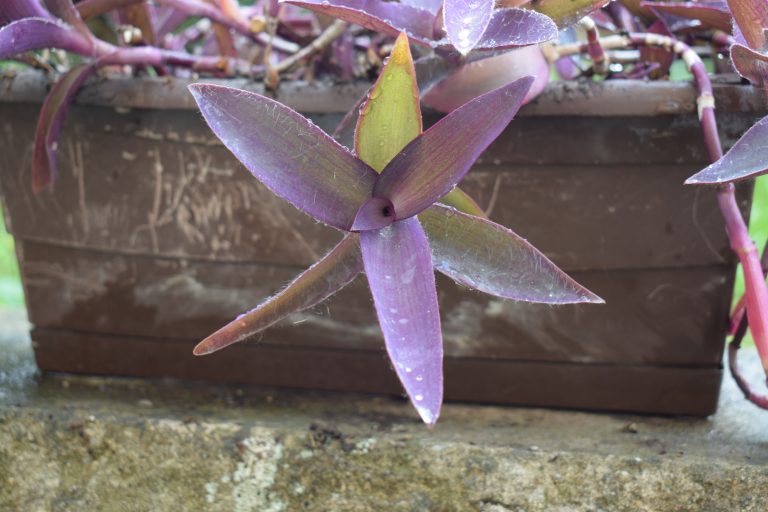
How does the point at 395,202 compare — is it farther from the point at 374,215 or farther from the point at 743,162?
the point at 743,162

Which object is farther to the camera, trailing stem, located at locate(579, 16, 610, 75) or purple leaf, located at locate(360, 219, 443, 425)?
trailing stem, located at locate(579, 16, 610, 75)

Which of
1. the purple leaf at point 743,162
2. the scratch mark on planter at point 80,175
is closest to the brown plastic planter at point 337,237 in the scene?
the scratch mark on planter at point 80,175

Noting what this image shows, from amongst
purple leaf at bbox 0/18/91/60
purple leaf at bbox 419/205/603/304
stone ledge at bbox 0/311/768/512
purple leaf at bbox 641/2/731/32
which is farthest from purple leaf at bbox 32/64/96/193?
purple leaf at bbox 641/2/731/32

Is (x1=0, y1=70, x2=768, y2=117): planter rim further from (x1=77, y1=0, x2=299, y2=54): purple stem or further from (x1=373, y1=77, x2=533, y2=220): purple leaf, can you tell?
(x1=373, y1=77, x2=533, y2=220): purple leaf

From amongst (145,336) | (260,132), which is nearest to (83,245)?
(145,336)

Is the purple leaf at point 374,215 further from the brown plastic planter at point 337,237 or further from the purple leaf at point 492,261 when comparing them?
the brown plastic planter at point 337,237

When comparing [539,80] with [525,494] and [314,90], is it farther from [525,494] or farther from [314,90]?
[525,494]
